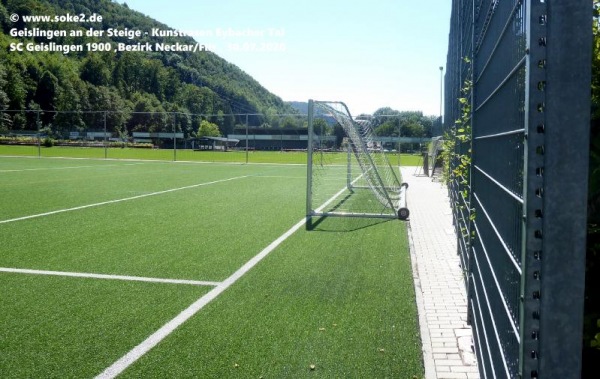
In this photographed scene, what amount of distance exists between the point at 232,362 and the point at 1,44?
10472 cm

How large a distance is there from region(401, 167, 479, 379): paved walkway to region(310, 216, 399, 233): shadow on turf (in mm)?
676

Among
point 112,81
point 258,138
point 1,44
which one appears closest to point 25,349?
point 258,138

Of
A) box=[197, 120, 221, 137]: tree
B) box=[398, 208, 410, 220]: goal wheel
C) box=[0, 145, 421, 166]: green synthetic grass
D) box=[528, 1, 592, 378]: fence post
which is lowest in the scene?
box=[398, 208, 410, 220]: goal wheel

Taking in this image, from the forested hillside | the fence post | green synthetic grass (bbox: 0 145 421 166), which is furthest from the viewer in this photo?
the forested hillside

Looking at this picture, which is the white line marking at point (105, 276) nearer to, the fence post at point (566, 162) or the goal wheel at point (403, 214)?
the fence post at point (566, 162)

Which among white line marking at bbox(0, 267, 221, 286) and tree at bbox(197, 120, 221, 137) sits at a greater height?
tree at bbox(197, 120, 221, 137)

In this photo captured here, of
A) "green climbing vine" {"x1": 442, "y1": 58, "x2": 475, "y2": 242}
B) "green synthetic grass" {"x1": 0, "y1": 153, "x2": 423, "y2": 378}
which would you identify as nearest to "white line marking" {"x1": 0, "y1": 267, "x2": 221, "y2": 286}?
"green synthetic grass" {"x1": 0, "y1": 153, "x2": 423, "y2": 378}

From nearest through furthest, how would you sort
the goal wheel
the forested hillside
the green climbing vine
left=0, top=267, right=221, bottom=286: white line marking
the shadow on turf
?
the green climbing vine, left=0, top=267, right=221, bottom=286: white line marking, the shadow on turf, the goal wheel, the forested hillside

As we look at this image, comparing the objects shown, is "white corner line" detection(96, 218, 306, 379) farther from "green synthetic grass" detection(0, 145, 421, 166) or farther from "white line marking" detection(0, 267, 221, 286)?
"green synthetic grass" detection(0, 145, 421, 166)

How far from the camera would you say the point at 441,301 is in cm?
493

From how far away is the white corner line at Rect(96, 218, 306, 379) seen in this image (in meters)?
3.32

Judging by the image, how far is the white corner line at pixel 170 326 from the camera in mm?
3324

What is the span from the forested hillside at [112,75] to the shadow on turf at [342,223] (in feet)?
241

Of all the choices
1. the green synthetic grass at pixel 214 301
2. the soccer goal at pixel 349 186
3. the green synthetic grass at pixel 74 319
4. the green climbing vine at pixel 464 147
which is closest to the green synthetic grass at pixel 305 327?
the green synthetic grass at pixel 214 301
